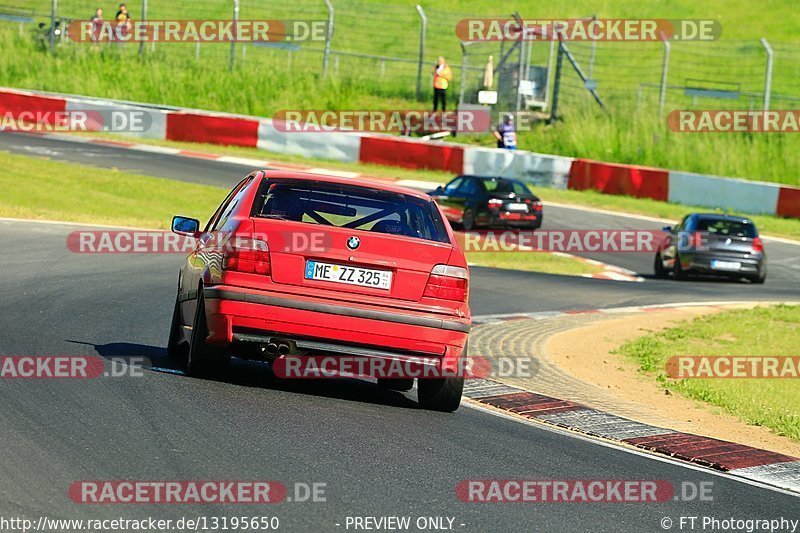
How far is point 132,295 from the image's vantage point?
13.9m

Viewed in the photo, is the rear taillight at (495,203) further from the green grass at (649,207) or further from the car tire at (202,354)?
the car tire at (202,354)

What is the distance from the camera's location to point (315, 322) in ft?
26.2

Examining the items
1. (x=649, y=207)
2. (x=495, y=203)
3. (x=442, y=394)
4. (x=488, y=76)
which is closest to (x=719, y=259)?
(x=495, y=203)

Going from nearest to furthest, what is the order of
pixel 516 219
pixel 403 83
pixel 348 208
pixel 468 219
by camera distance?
pixel 348 208 → pixel 516 219 → pixel 468 219 → pixel 403 83

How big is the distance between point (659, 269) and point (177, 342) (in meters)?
14.7

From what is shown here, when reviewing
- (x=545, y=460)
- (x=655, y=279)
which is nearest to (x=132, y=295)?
(x=545, y=460)

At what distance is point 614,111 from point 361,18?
8.24m

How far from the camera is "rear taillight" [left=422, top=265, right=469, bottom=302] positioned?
816 cm

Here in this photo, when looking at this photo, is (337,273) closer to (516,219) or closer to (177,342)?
(177,342)

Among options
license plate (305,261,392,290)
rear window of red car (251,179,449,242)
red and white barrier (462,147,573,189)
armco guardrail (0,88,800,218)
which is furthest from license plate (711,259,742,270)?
license plate (305,261,392,290)

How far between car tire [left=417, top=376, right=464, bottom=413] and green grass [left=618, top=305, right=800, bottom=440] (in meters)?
2.40

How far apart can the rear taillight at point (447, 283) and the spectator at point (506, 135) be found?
2495 cm

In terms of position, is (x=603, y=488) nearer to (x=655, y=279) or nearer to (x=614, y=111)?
(x=655, y=279)

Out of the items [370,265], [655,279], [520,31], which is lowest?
[655,279]
